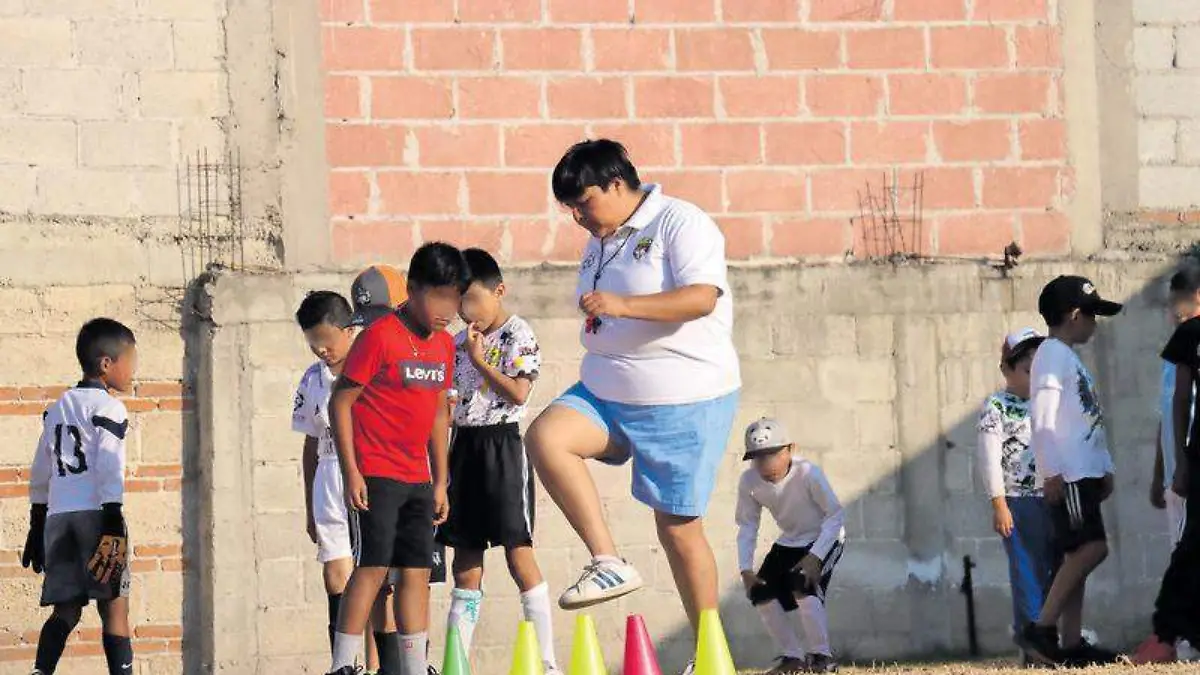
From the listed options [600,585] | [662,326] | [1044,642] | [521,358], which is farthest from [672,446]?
[1044,642]

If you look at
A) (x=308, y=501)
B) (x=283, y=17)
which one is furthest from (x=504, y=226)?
(x=308, y=501)

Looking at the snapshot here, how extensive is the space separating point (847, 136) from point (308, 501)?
4.06 metres

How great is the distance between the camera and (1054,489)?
9.74 meters

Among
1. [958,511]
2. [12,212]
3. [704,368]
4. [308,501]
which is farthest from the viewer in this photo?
[958,511]

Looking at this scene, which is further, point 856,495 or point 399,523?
point 856,495

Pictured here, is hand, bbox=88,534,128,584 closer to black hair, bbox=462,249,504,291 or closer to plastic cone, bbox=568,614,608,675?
black hair, bbox=462,249,504,291

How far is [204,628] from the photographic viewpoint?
11.4m

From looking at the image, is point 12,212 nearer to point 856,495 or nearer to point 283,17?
point 283,17

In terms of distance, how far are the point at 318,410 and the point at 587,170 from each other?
268cm

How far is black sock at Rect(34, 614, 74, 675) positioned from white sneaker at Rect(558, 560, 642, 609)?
3.19 meters

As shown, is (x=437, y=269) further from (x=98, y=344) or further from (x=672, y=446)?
(x=98, y=344)

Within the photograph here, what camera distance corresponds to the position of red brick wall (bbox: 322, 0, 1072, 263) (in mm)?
11742

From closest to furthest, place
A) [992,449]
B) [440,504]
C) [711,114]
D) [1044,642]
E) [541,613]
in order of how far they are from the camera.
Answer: [440,504]
[541,613]
[1044,642]
[992,449]
[711,114]

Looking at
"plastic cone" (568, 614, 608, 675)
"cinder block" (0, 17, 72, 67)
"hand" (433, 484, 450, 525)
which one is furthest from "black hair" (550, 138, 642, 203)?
"cinder block" (0, 17, 72, 67)
